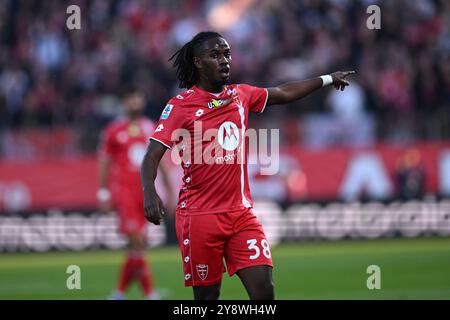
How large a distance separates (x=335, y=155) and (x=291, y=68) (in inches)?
116

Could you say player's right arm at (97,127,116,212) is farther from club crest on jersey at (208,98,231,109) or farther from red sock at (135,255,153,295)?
club crest on jersey at (208,98,231,109)

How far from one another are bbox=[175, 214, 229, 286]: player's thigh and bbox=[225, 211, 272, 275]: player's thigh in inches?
4.0

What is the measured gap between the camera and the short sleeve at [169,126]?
7.59 metres

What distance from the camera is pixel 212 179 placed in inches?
304

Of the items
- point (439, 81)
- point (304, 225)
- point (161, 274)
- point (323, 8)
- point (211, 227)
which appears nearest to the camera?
point (211, 227)

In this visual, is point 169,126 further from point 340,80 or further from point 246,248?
point 340,80

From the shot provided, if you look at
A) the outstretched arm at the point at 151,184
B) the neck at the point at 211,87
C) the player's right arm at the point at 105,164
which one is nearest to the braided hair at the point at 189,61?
the neck at the point at 211,87

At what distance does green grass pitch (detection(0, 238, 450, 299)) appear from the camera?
1207cm

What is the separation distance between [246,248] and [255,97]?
136 centimetres

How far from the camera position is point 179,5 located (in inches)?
923

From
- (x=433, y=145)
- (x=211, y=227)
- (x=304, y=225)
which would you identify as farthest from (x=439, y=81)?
(x=211, y=227)

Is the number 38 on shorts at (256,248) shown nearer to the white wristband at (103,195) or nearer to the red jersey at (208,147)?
the red jersey at (208,147)

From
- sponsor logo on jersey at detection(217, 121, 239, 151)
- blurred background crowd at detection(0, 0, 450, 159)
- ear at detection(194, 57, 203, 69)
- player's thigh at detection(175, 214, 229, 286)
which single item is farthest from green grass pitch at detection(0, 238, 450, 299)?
ear at detection(194, 57, 203, 69)

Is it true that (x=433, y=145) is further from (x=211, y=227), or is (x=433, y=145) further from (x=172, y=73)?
(x=211, y=227)
